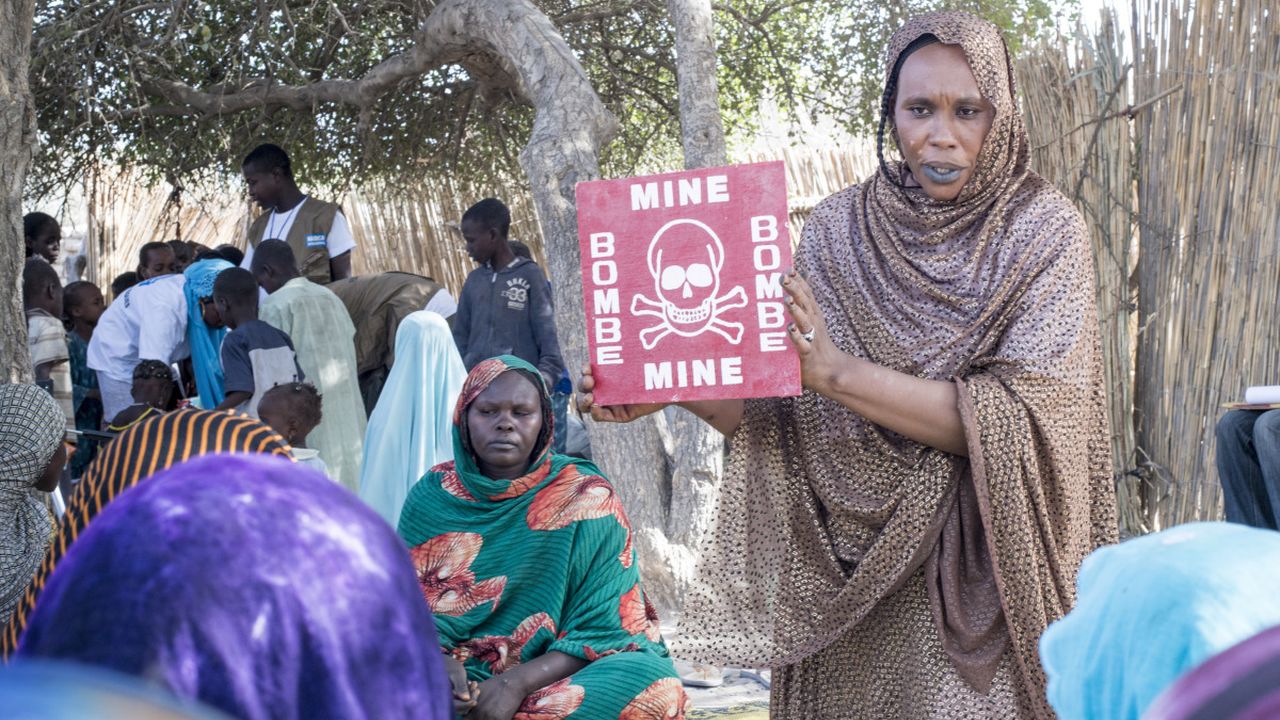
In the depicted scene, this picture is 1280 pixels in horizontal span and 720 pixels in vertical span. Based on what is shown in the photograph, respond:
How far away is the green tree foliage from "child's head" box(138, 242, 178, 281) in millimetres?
768

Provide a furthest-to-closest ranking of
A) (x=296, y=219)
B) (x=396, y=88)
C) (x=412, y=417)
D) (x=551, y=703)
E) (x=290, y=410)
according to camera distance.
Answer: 1. (x=396, y=88)
2. (x=296, y=219)
3. (x=412, y=417)
4. (x=290, y=410)
5. (x=551, y=703)

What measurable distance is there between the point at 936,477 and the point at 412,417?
3816mm

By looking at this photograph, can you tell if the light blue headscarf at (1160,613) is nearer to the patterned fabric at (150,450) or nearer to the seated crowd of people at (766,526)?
the seated crowd of people at (766,526)

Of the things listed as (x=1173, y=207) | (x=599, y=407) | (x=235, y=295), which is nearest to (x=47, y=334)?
(x=235, y=295)

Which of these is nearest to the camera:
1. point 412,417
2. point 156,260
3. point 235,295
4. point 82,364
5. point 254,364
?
point 412,417

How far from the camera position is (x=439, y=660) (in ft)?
4.43

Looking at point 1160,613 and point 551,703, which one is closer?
point 1160,613

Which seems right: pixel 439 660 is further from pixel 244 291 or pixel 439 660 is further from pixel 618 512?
pixel 244 291

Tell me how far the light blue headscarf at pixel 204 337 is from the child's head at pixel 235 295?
0.58m

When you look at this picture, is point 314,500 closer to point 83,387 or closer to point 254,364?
point 254,364

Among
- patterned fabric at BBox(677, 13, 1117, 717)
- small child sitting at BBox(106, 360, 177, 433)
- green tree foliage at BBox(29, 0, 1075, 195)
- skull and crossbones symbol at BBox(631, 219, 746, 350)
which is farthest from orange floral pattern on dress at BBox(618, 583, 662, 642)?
green tree foliage at BBox(29, 0, 1075, 195)

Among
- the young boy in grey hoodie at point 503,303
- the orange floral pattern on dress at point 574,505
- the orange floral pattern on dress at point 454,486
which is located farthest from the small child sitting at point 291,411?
the orange floral pattern on dress at point 574,505

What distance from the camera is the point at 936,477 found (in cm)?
271

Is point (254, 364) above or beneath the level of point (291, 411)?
above
